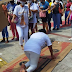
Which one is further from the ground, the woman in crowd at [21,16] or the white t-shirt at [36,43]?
the woman in crowd at [21,16]

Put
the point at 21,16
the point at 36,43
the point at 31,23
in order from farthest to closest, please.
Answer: the point at 31,23 < the point at 21,16 < the point at 36,43

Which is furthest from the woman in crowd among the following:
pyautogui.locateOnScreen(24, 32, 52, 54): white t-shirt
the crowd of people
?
pyautogui.locateOnScreen(24, 32, 52, 54): white t-shirt

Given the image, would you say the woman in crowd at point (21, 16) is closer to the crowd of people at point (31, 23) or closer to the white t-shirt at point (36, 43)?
the crowd of people at point (31, 23)

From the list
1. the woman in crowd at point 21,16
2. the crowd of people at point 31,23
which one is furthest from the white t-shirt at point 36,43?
the woman in crowd at point 21,16

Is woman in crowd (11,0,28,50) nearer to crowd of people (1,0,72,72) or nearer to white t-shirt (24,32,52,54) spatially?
crowd of people (1,0,72,72)

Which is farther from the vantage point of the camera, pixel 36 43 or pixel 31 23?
pixel 31 23

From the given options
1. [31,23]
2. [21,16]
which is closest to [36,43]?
[21,16]

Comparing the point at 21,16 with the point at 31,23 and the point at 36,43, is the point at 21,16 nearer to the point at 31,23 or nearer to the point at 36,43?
the point at 31,23

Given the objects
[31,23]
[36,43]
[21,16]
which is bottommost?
[36,43]

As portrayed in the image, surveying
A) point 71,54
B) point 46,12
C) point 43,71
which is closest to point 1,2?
point 43,71

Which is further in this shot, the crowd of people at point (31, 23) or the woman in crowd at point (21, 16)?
the woman in crowd at point (21, 16)

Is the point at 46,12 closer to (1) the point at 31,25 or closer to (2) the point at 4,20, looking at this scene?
(1) the point at 31,25

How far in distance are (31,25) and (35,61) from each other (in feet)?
9.98

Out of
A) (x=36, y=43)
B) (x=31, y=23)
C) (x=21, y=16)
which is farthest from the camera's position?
(x=31, y=23)
